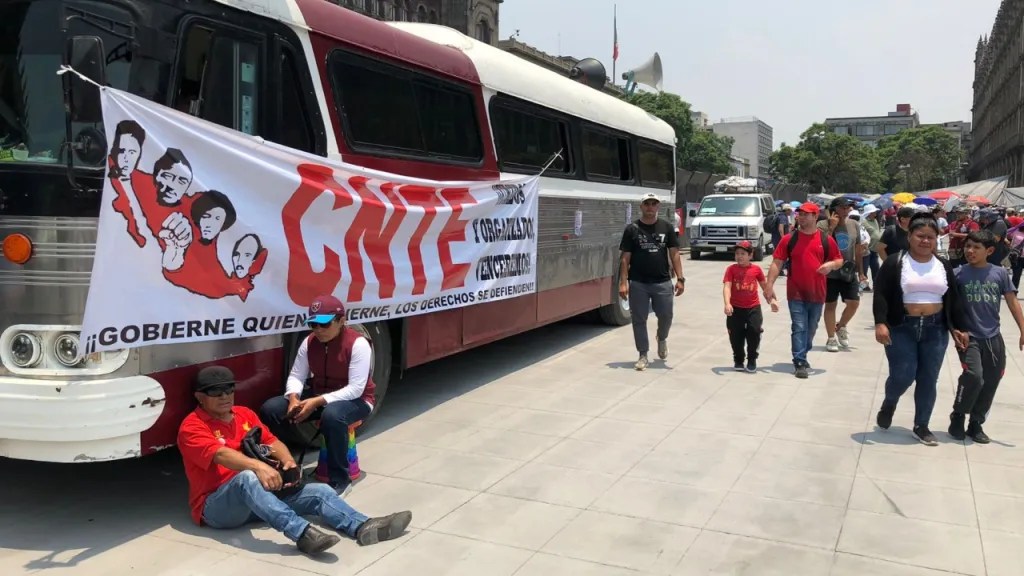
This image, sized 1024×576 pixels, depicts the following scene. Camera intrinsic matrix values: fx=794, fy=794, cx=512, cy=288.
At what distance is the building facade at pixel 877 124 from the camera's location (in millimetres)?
177500

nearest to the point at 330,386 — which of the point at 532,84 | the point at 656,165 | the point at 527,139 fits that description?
the point at 527,139

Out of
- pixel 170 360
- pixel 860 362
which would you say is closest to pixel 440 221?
pixel 170 360

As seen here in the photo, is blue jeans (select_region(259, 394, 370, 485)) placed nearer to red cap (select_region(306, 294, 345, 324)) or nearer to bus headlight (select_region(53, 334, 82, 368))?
red cap (select_region(306, 294, 345, 324))

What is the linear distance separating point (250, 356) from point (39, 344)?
3.95ft

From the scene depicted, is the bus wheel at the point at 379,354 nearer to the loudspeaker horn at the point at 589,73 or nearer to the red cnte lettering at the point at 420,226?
the red cnte lettering at the point at 420,226

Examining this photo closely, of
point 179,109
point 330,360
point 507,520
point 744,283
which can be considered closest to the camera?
point 179,109

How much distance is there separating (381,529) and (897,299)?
412 centimetres

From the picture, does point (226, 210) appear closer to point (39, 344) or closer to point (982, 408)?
point (39, 344)

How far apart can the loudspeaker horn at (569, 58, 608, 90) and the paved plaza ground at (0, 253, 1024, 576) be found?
5.91 metres

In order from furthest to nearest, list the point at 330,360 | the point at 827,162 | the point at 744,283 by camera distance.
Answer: the point at 827,162 < the point at 744,283 < the point at 330,360

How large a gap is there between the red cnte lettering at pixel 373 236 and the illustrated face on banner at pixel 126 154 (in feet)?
5.48

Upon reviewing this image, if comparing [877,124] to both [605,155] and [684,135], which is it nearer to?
[684,135]

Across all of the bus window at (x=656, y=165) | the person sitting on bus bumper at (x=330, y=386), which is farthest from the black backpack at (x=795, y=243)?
the person sitting on bus bumper at (x=330, y=386)

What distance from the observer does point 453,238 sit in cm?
694
